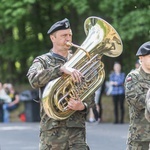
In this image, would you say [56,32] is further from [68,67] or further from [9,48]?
[9,48]

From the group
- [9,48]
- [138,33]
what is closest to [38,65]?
[138,33]

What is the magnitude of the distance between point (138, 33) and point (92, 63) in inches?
417

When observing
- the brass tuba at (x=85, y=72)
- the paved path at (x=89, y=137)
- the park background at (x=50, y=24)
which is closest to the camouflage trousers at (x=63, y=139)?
the brass tuba at (x=85, y=72)

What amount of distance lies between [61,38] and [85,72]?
0.41 metres

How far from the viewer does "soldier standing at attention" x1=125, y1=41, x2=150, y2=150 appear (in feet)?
19.3

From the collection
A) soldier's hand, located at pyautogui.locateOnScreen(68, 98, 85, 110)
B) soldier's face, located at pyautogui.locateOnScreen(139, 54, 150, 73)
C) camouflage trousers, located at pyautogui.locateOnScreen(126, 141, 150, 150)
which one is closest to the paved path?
camouflage trousers, located at pyautogui.locateOnScreen(126, 141, 150, 150)

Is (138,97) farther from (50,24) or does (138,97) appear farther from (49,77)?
(50,24)

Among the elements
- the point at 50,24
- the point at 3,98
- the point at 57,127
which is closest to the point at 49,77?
the point at 57,127

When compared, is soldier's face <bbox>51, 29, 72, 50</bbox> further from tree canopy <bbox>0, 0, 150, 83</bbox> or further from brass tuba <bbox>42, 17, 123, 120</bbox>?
tree canopy <bbox>0, 0, 150, 83</bbox>

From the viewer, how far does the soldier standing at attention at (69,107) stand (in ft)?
18.4

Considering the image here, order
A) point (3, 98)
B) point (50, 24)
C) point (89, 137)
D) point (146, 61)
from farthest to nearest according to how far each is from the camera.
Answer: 1. point (50, 24)
2. point (3, 98)
3. point (89, 137)
4. point (146, 61)

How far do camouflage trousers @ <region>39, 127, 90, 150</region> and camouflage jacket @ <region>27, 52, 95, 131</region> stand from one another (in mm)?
58

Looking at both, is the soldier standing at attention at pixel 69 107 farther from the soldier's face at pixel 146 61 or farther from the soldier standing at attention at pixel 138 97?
the soldier's face at pixel 146 61

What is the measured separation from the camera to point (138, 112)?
5.93 m
